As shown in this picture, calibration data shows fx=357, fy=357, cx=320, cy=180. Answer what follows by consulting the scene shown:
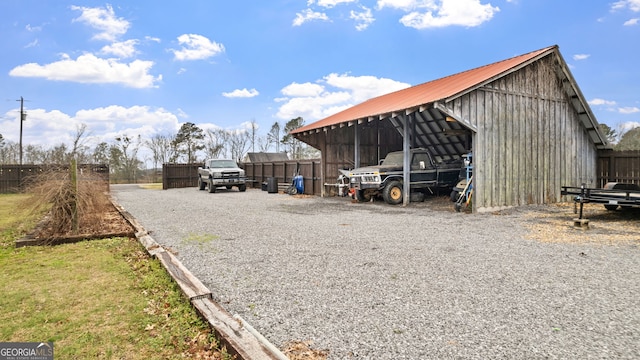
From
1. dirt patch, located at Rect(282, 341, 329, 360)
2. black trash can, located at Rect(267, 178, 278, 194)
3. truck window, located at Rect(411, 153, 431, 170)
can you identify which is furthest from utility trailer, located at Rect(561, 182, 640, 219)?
black trash can, located at Rect(267, 178, 278, 194)

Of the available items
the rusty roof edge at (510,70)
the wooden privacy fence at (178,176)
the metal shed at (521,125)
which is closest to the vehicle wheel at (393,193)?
the metal shed at (521,125)

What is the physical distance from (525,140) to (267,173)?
16163 mm

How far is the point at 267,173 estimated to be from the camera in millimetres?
24312

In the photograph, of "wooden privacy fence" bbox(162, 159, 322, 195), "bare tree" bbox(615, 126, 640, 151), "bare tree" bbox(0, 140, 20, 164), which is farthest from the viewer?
"bare tree" bbox(0, 140, 20, 164)

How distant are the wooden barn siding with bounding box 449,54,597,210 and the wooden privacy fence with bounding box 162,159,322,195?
8.67m

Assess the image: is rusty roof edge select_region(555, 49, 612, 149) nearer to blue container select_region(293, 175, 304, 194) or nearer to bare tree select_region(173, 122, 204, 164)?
blue container select_region(293, 175, 304, 194)

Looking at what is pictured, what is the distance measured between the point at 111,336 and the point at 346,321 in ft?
6.34

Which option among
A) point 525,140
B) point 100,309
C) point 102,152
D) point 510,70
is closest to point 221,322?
point 100,309

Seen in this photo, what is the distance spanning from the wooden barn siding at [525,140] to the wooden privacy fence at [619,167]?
0.43 metres

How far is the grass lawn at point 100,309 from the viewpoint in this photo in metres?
2.72

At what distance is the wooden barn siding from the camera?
11.1 m

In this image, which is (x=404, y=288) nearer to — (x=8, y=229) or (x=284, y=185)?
(x=8, y=229)

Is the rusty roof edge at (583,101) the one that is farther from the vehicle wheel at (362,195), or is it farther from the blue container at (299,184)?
the blue container at (299,184)

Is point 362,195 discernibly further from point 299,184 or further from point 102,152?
point 102,152
